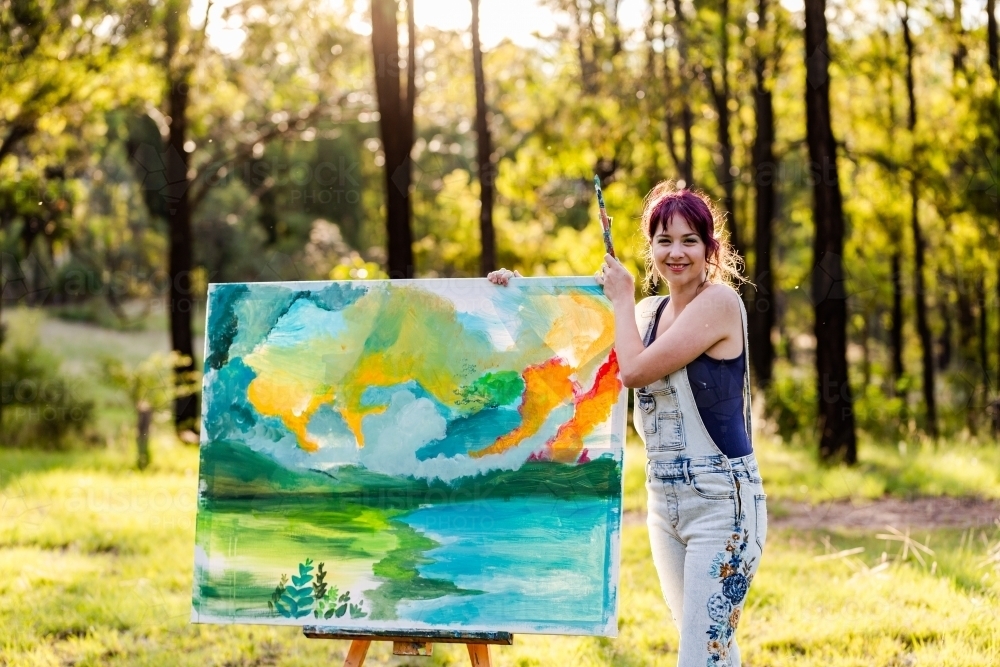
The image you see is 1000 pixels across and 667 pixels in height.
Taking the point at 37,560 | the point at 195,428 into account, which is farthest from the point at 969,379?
the point at 37,560

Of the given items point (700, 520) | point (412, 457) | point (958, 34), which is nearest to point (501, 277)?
point (412, 457)

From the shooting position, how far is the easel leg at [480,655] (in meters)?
3.08

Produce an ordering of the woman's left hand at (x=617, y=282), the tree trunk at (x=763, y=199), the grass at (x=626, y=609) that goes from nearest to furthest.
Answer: the woman's left hand at (x=617, y=282) < the grass at (x=626, y=609) < the tree trunk at (x=763, y=199)

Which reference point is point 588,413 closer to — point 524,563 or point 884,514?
point 524,563

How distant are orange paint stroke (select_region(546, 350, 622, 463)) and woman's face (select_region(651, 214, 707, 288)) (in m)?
0.53

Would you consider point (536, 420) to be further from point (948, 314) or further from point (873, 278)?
point (948, 314)

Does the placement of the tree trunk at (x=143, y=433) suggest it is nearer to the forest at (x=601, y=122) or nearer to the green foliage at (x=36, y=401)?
the forest at (x=601, y=122)

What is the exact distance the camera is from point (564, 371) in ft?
10.2

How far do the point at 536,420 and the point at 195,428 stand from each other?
869 cm

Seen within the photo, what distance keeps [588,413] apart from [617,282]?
1.78 ft

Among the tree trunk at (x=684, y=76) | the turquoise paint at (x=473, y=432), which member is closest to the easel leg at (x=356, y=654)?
the turquoise paint at (x=473, y=432)

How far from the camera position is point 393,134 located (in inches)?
315

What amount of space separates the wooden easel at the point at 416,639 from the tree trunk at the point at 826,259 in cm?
588

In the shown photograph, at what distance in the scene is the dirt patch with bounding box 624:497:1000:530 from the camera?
253 inches
